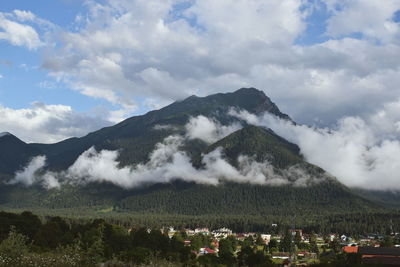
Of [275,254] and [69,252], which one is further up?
[69,252]

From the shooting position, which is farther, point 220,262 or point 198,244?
point 198,244

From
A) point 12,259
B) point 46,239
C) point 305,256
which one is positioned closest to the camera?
point 12,259

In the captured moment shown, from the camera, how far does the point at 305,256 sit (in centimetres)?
13462

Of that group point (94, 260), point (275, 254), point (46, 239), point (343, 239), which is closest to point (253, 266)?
point (46, 239)

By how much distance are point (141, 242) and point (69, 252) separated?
57.8m

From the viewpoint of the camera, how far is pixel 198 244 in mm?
138625

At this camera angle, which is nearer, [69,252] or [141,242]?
[69,252]

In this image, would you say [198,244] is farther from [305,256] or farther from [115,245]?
[115,245]

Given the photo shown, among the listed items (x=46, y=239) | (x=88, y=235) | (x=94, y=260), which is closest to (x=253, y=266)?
(x=88, y=235)

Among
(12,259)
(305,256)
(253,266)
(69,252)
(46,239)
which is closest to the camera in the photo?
(12,259)

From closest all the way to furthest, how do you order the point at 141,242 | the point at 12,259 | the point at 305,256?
the point at 12,259
the point at 141,242
the point at 305,256

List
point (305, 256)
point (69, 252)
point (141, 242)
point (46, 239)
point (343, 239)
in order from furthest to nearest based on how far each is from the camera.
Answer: point (343, 239)
point (305, 256)
point (141, 242)
point (46, 239)
point (69, 252)

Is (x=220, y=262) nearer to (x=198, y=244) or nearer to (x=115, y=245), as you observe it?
(x=115, y=245)

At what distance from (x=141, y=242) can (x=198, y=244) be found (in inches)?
1811
